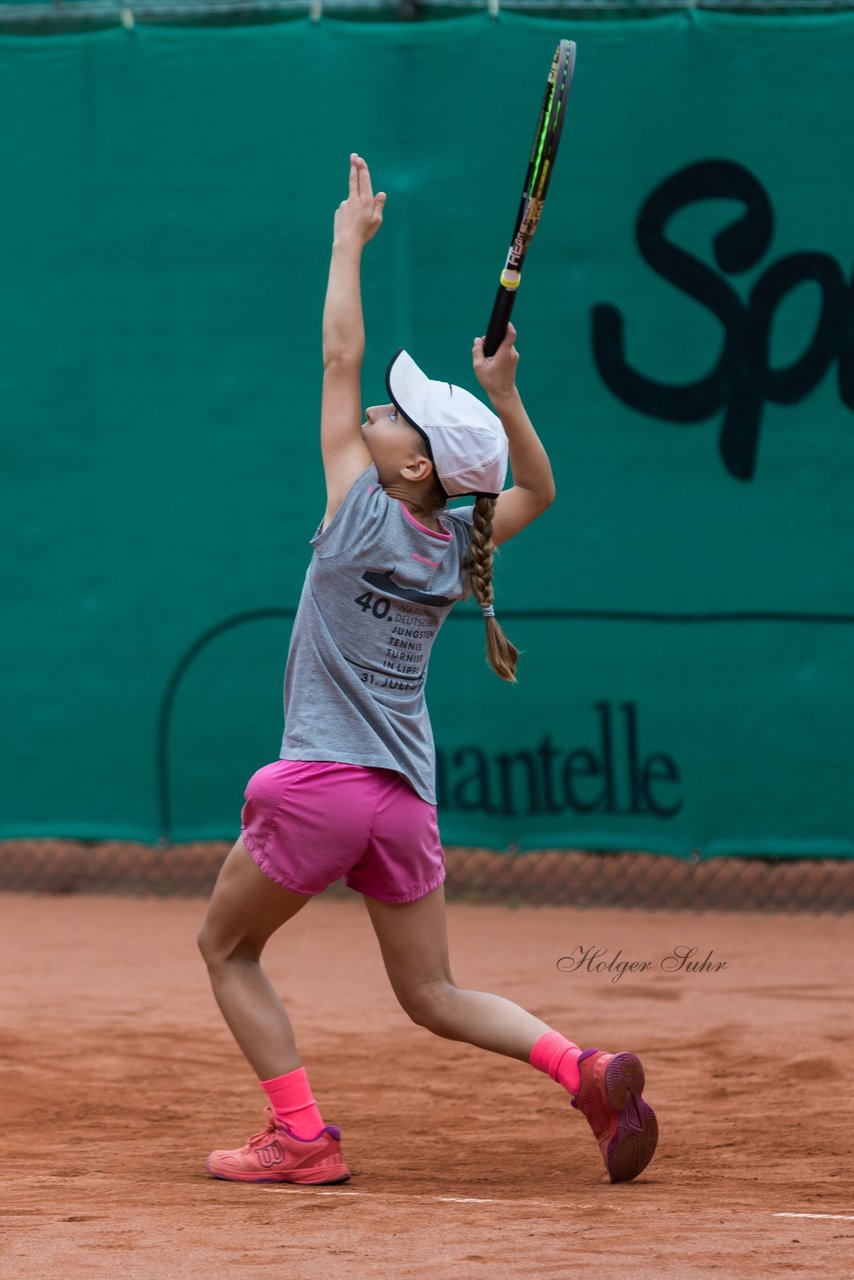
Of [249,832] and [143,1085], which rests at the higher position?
[249,832]

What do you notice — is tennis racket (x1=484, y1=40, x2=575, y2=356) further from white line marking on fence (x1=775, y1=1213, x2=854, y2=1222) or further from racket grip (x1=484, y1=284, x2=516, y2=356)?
white line marking on fence (x1=775, y1=1213, x2=854, y2=1222)

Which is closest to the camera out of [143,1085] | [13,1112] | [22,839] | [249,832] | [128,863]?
[249,832]

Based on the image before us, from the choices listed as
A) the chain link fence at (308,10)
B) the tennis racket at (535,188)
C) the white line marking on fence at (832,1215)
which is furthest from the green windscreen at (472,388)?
the white line marking on fence at (832,1215)

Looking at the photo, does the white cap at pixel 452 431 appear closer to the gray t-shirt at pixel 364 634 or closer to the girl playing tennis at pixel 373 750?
the girl playing tennis at pixel 373 750

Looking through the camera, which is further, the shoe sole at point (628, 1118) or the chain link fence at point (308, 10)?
the chain link fence at point (308, 10)

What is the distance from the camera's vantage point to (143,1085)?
4.38 metres

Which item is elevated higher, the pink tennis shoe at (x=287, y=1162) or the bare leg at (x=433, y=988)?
the bare leg at (x=433, y=988)

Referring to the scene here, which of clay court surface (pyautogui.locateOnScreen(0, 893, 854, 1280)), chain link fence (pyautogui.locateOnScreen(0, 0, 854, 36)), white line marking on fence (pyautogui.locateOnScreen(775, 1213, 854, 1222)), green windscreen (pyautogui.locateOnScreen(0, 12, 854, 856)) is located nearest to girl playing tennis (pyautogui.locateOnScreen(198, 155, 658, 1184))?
clay court surface (pyautogui.locateOnScreen(0, 893, 854, 1280))

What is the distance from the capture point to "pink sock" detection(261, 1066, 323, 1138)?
342cm

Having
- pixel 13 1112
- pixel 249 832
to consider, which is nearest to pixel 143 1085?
pixel 13 1112

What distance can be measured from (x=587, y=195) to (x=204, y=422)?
161 cm

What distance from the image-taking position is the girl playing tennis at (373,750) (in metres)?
3.32

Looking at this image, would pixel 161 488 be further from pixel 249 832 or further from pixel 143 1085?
pixel 249 832

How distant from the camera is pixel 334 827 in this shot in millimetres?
3305
